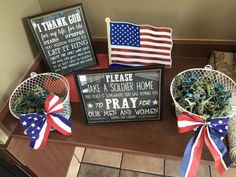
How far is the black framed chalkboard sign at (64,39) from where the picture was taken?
0.99 metres

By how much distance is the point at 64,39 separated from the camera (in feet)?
3.39

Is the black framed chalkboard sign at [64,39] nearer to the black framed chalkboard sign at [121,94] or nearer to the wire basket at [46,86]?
the wire basket at [46,86]

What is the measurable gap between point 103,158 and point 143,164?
10.0 inches

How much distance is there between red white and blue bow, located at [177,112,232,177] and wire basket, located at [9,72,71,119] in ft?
1.35

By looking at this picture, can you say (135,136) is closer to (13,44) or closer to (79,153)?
(13,44)

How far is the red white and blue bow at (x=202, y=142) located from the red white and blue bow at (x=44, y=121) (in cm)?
39

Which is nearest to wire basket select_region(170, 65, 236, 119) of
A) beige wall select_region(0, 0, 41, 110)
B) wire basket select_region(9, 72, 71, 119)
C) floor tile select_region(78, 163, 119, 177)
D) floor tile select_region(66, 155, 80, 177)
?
wire basket select_region(9, 72, 71, 119)

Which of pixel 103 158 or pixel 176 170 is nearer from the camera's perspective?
pixel 176 170

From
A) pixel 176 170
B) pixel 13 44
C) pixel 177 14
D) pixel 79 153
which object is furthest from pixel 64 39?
pixel 176 170

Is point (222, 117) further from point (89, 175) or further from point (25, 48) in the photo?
point (89, 175)

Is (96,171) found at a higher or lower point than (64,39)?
lower

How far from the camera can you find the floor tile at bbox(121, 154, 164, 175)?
5.06 ft

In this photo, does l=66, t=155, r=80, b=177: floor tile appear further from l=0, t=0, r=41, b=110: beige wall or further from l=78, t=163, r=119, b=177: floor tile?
l=0, t=0, r=41, b=110: beige wall

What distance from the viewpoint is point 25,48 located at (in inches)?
41.2
